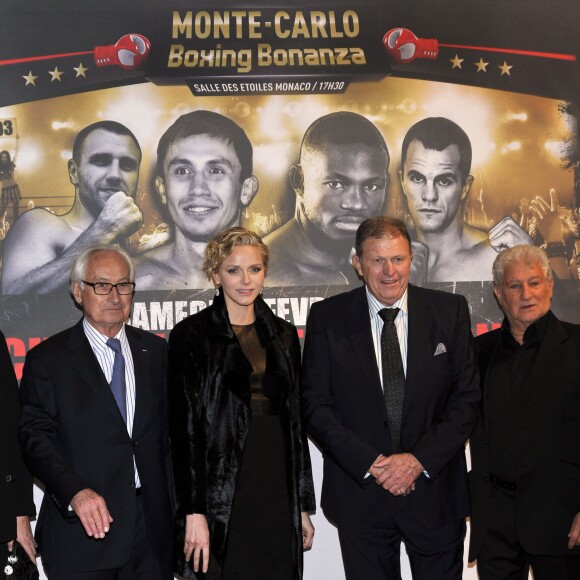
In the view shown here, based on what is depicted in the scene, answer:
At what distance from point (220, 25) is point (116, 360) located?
2.25 m

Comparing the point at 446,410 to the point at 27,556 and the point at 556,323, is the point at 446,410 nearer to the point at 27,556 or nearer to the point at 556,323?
A: the point at 556,323

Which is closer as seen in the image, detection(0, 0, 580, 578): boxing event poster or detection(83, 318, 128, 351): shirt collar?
detection(83, 318, 128, 351): shirt collar

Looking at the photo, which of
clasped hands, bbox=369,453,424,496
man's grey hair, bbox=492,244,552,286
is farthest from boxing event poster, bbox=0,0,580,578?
clasped hands, bbox=369,453,424,496

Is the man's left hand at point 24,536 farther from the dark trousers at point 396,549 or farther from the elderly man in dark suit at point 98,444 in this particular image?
the dark trousers at point 396,549

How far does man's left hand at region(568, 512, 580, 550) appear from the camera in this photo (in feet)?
10.9

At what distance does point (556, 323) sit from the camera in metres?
3.54

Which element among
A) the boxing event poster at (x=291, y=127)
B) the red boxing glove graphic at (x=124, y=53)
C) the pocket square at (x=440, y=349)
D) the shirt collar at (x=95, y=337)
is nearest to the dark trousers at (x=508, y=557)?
the pocket square at (x=440, y=349)

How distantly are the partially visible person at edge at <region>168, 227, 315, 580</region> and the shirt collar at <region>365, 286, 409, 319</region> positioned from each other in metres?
0.44

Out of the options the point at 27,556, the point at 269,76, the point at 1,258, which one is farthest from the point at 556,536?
the point at 1,258

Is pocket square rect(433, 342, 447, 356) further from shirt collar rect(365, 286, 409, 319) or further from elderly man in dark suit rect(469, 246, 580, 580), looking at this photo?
Result: elderly man in dark suit rect(469, 246, 580, 580)

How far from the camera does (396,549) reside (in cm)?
339

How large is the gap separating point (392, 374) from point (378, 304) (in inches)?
13.0

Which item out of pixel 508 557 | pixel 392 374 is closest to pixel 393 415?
pixel 392 374

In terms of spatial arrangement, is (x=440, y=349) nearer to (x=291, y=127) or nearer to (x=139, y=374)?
(x=139, y=374)
